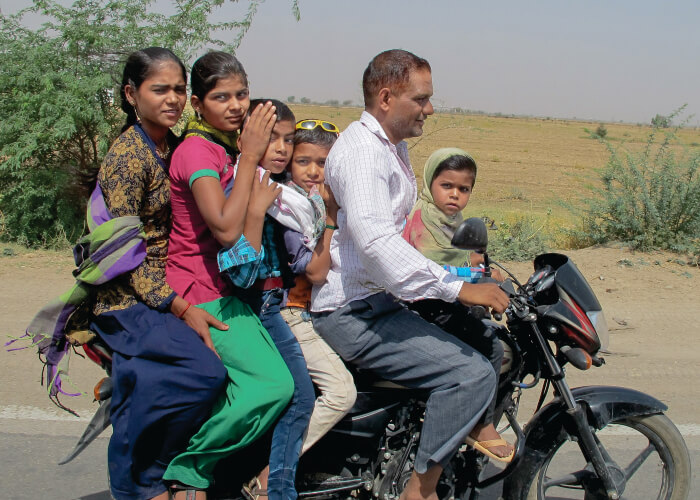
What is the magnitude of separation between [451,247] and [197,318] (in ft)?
3.48

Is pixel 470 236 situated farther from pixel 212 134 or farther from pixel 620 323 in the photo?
pixel 620 323

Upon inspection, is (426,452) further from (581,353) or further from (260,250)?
(260,250)

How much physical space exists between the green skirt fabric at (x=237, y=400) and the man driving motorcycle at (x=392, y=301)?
0.93 ft

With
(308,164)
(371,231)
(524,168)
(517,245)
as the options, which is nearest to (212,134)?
(308,164)

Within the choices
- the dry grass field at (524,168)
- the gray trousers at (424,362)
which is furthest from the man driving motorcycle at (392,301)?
the dry grass field at (524,168)

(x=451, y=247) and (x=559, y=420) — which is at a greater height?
(x=451, y=247)

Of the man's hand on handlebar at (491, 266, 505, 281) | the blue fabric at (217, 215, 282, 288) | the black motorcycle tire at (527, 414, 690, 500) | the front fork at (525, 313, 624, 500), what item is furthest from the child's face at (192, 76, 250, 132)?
the black motorcycle tire at (527, 414, 690, 500)

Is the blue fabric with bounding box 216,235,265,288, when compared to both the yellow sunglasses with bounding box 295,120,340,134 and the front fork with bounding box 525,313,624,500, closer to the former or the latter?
the yellow sunglasses with bounding box 295,120,340,134

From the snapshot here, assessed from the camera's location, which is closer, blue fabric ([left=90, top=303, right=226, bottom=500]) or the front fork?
blue fabric ([left=90, top=303, right=226, bottom=500])

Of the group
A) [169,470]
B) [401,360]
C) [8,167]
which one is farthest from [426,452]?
[8,167]

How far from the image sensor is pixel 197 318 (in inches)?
103

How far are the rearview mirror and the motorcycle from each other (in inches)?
11.1

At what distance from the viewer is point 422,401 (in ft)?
9.05

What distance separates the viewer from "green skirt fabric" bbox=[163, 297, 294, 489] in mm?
2562
